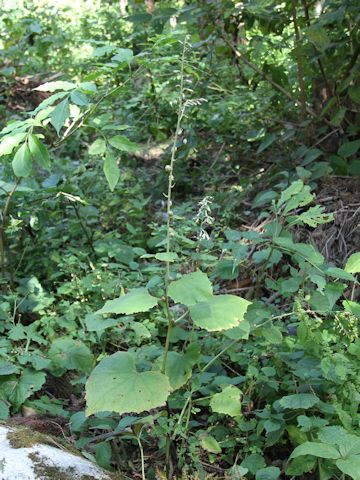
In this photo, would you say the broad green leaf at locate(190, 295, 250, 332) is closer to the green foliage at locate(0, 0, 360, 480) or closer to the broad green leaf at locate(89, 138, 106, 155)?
the green foliage at locate(0, 0, 360, 480)

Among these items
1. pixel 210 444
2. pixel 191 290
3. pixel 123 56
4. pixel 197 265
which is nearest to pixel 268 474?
pixel 210 444

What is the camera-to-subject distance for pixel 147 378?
1.87m

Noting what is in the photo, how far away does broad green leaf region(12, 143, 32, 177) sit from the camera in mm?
2637

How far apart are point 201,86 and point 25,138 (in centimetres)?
234

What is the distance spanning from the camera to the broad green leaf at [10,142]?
2.54 m

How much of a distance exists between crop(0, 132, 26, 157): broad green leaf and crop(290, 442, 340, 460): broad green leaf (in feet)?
5.33

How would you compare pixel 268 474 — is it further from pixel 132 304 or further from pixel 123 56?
pixel 123 56

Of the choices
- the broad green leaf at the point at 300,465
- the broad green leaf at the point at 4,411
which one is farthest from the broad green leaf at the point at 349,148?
the broad green leaf at the point at 4,411

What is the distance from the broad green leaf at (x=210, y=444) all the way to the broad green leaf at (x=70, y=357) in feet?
2.14

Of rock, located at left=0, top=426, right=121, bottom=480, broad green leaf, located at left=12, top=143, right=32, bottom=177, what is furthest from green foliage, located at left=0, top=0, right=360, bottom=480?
rock, located at left=0, top=426, right=121, bottom=480

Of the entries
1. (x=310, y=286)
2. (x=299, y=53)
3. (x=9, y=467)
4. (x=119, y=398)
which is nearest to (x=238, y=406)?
(x=119, y=398)

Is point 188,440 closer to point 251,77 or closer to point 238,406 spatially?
point 238,406

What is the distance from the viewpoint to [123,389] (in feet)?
5.98

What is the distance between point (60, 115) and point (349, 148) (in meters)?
2.25
